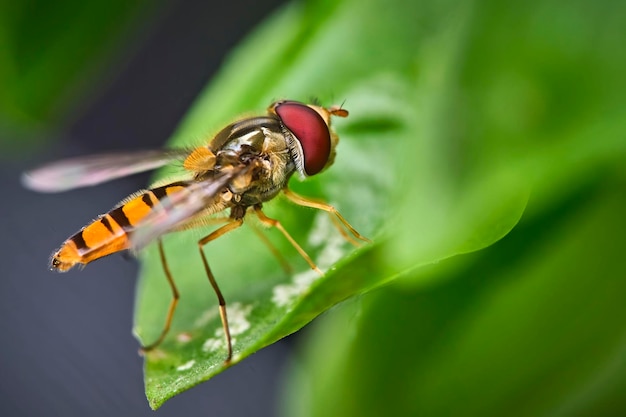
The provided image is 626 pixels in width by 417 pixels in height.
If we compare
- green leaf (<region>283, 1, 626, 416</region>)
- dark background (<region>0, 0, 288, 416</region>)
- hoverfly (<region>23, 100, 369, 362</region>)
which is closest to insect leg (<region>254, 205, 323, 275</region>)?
hoverfly (<region>23, 100, 369, 362</region>)

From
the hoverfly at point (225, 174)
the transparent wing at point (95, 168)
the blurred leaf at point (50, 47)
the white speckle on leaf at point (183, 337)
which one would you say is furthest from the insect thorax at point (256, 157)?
the blurred leaf at point (50, 47)

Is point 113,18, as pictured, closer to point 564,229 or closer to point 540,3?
point 540,3

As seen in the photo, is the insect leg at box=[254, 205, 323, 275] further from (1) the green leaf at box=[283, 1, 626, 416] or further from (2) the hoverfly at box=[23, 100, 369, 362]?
(1) the green leaf at box=[283, 1, 626, 416]

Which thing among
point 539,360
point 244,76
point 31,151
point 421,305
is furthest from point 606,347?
point 31,151

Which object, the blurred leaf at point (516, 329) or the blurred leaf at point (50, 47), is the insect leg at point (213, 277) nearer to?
the blurred leaf at point (516, 329)

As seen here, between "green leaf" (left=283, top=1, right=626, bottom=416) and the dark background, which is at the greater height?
the dark background
